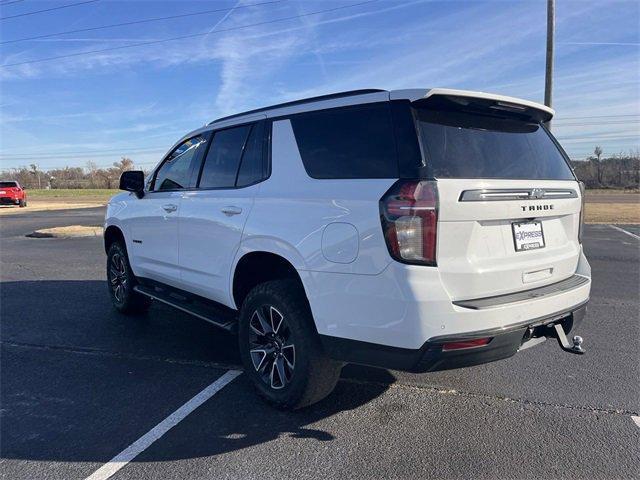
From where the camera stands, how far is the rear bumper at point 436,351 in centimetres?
278

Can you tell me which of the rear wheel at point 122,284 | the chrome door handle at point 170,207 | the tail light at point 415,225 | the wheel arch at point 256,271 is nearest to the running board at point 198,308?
the wheel arch at point 256,271

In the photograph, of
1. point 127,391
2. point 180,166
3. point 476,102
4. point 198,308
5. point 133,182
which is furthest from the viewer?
Answer: point 133,182

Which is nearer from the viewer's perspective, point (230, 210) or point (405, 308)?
point (405, 308)

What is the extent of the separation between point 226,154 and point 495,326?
2.59 m

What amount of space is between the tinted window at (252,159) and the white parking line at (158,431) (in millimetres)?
1577

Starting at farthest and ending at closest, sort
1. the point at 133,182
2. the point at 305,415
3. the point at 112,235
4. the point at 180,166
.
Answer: the point at 112,235, the point at 133,182, the point at 180,166, the point at 305,415

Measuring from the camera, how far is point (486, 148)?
3.20 metres

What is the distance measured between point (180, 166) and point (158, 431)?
103 inches

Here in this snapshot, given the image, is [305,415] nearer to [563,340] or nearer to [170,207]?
Result: [563,340]

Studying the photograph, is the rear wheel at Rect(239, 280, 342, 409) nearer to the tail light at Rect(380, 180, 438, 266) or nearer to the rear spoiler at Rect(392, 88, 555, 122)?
the tail light at Rect(380, 180, 438, 266)

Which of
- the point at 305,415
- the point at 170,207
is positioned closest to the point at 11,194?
the point at 170,207

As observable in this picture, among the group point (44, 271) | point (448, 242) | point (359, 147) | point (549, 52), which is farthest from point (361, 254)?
point (549, 52)

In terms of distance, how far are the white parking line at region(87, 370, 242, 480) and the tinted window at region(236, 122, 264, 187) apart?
1577mm

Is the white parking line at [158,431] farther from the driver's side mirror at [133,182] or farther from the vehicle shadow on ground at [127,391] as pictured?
the driver's side mirror at [133,182]
